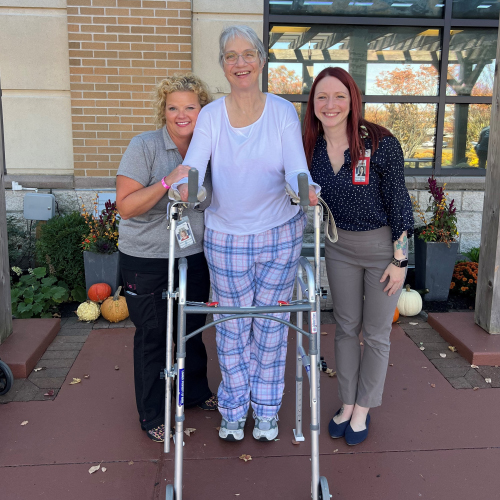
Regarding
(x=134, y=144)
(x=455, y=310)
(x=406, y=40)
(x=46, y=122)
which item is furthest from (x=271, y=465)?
(x=406, y=40)

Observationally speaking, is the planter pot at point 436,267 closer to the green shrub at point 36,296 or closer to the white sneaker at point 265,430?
the white sneaker at point 265,430

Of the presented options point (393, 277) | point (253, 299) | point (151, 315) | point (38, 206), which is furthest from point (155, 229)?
point (38, 206)

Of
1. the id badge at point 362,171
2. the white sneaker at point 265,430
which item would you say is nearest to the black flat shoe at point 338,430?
the white sneaker at point 265,430

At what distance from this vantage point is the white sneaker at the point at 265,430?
10.5 ft

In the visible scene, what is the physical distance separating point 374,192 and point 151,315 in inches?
55.8

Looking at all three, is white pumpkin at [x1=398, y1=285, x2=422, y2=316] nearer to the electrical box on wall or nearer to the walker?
the walker

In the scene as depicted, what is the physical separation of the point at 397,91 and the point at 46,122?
4.16 metres

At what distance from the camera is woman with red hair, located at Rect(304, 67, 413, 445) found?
2.78m

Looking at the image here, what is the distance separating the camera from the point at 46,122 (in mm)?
6023

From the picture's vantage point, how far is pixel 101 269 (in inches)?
209

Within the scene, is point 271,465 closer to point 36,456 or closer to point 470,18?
point 36,456

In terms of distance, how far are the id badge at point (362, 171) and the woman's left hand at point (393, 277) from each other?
1.60 feet

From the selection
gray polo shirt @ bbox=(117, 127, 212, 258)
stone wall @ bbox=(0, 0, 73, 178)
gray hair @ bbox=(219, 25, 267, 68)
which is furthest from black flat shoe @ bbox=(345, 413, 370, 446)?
stone wall @ bbox=(0, 0, 73, 178)

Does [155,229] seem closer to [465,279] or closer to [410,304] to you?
[410,304]
